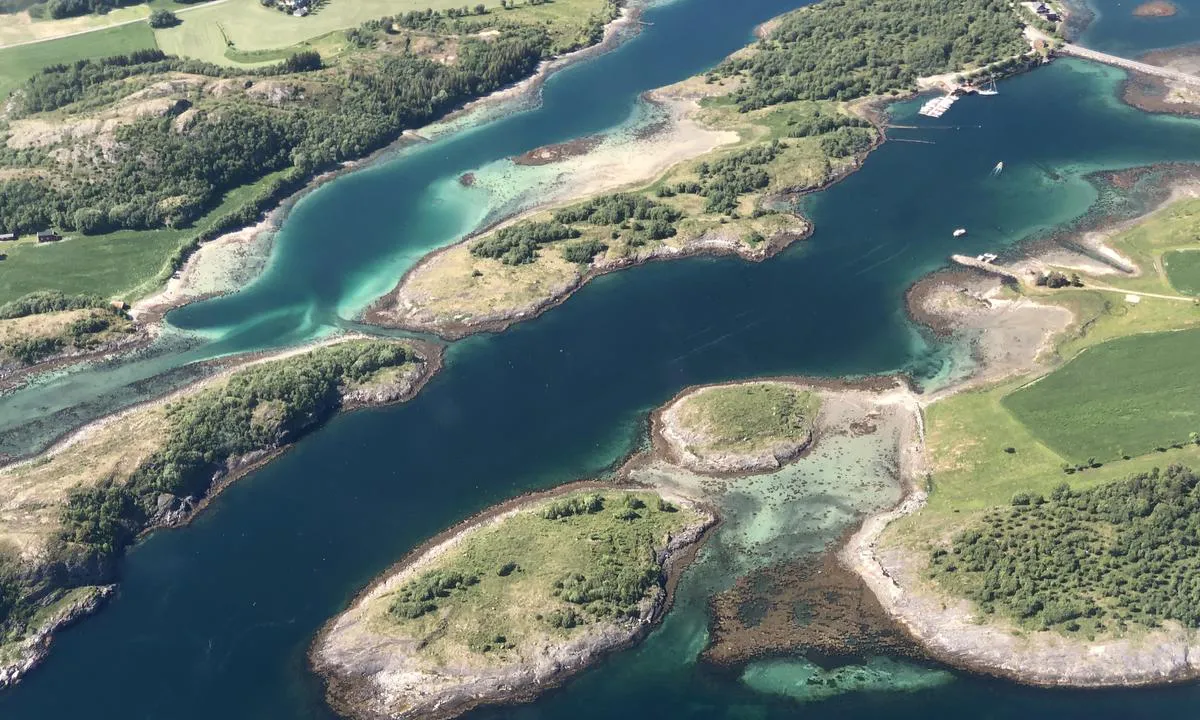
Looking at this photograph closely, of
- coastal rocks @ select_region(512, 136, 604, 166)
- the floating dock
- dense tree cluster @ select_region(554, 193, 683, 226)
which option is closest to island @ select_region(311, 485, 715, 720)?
dense tree cluster @ select_region(554, 193, 683, 226)

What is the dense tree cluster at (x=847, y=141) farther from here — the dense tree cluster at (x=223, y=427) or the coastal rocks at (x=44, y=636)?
the coastal rocks at (x=44, y=636)

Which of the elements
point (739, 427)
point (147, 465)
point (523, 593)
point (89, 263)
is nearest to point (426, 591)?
point (523, 593)

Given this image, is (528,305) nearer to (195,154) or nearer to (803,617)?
(803,617)

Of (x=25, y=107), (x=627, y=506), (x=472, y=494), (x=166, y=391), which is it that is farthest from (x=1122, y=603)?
(x=25, y=107)

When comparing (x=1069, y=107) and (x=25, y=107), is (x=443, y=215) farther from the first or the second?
(x=1069, y=107)

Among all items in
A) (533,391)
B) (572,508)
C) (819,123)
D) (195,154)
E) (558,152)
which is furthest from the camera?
(558,152)

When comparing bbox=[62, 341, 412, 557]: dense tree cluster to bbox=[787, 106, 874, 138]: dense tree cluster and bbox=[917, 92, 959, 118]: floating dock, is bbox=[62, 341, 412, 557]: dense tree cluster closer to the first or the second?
bbox=[787, 106, 874, 138]: dense tree cluster

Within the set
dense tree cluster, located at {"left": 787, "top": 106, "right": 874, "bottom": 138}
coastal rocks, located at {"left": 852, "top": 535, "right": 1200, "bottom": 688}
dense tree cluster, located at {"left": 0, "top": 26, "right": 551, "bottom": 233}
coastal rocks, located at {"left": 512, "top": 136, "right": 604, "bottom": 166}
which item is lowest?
coastal rocks, located at {"left": 852, "top": 535, "right": 1200, "bottom": 688}
